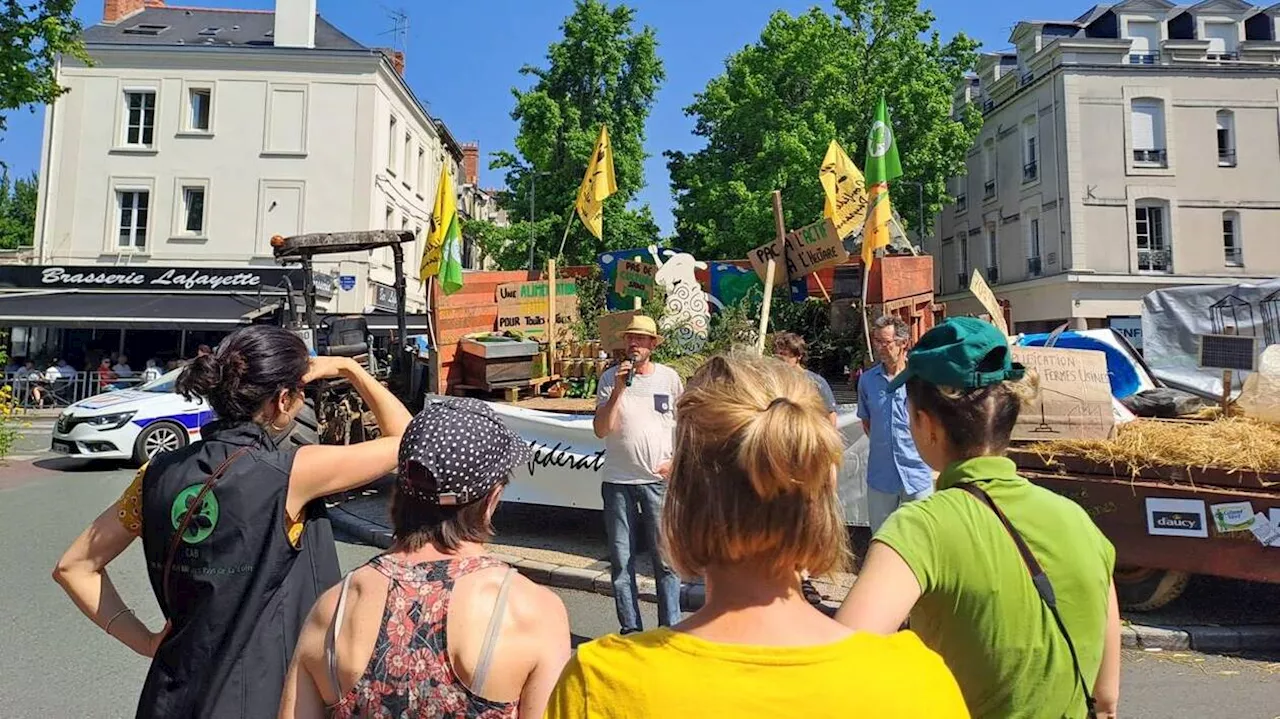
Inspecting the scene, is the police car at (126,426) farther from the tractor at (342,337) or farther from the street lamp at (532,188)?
the street lamp at (532,188)

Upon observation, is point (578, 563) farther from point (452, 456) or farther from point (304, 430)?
point (452, 456)

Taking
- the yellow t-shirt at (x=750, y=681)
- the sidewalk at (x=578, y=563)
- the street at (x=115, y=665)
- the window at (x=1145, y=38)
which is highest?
the window at (x=1145, y=38)

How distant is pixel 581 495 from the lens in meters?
7.38

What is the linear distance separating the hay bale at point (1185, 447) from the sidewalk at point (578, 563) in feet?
3.68

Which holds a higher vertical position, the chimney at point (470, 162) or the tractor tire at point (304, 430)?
the chimney at point (470, 162)

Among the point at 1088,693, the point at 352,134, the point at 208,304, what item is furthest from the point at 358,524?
the point at 352,134

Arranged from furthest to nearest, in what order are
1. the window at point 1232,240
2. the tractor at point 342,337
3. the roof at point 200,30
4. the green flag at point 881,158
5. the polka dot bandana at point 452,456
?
1. the window at point 1232,240
2. the roof at point 200,30
3. the green flag at point 881,158
4. the tractor at point 342,337
5. the polka dot bandana at point 452,456

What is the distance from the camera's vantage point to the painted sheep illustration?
10.8m

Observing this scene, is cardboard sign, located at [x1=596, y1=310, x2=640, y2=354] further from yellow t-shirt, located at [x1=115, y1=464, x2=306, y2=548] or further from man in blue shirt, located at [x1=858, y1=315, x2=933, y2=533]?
yellow t-shirt, located at [x1=115, y1=464, x2=306, y2=548]

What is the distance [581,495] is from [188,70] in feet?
87.9

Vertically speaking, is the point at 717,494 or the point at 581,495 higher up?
the point at 717,494

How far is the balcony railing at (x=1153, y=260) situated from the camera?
28.5m

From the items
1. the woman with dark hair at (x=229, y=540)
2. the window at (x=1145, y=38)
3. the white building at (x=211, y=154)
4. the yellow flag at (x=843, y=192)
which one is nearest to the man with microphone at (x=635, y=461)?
the woman with dark hair at (x=229, y=540)

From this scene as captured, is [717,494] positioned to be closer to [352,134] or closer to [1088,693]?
[1088,693]
